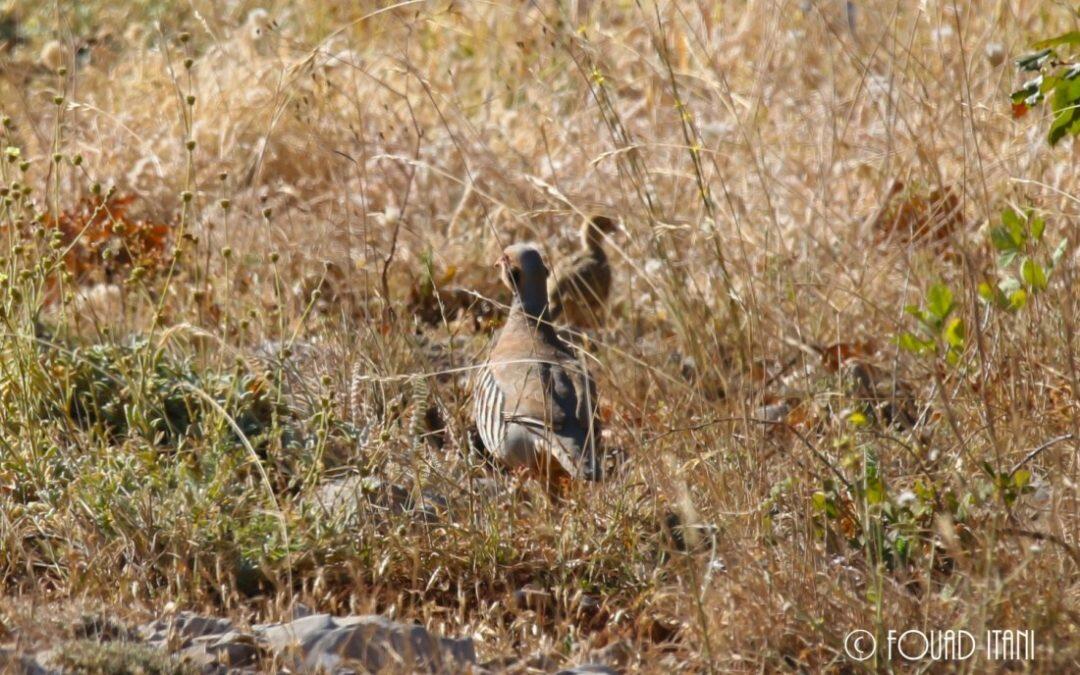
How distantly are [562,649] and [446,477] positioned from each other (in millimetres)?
670

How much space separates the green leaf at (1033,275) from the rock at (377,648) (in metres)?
1.78

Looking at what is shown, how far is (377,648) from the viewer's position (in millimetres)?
3443

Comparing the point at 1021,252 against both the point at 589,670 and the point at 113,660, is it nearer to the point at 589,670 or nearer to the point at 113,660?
the point at 589,670

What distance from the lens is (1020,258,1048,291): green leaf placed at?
153 inches

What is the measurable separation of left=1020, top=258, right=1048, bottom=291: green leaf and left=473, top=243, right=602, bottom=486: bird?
4.39ft

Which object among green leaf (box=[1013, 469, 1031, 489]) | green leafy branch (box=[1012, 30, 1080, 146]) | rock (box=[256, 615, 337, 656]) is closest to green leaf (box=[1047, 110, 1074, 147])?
green leafy branch (box=[1012, 30, 1080, 146])

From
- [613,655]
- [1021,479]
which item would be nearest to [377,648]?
[613,655]

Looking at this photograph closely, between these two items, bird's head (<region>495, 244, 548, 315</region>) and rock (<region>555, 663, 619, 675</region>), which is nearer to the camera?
rock (<region>555, 663, 619, 675</region>)

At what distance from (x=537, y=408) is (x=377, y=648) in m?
1.65

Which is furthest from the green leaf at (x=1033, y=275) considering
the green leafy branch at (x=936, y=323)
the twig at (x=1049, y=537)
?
the twig at (x=1049, y=537)

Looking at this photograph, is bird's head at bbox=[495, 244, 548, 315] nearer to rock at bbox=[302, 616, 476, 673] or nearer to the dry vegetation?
the dry vegetation

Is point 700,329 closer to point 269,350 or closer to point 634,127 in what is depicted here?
point 269,350

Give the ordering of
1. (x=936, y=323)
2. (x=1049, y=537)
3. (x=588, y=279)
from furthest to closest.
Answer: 1. (x=588, y=279)
2. (x=936, y=323)
3. (x=1049, y=537)

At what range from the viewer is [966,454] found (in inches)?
148
